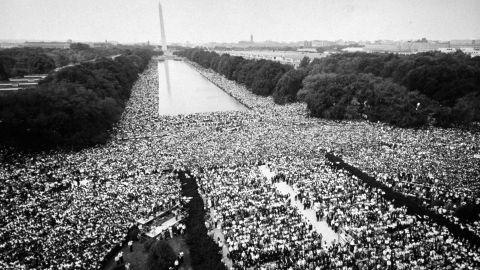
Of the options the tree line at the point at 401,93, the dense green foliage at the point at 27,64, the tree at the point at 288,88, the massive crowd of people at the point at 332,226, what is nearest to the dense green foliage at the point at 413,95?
the tree line at the point at 401,93

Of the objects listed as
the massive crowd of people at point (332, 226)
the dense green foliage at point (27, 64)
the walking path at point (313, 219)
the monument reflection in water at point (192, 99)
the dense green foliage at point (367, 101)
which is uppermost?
the dense green foliage at point (27, 64)

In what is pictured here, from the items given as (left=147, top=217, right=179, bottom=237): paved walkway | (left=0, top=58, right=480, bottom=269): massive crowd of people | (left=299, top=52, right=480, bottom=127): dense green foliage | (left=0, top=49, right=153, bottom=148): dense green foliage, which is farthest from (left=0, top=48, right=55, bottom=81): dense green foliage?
(left=147, top=217, right=179, bottom=237): paved walkway

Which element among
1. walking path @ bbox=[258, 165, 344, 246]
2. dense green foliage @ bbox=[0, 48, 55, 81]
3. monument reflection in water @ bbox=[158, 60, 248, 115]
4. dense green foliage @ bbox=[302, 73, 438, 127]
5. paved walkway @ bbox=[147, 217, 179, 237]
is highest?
dense green foliage @ bbox=[0, 48, 55, 81]

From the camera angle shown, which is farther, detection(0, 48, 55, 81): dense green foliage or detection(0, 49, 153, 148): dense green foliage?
detection(0, 48, 55, 81): dense green foliage

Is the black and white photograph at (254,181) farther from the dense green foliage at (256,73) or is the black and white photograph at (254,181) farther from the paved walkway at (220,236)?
the dense green foliage at (256,73)

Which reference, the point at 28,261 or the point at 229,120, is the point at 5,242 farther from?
the point at 229,120

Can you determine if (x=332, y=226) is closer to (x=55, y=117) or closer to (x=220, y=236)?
(x=220, y=236)

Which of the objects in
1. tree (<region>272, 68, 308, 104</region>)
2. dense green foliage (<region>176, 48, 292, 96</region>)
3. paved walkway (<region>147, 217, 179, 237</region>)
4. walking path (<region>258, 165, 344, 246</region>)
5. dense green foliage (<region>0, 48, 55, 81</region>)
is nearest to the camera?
walking path (<region>258, 165, 344, 246</region>)

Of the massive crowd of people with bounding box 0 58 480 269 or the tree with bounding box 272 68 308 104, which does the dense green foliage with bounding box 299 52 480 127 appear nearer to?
the massive crowd of people with bounding box 0 58 480 269

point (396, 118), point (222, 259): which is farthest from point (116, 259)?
point (396, 118)
